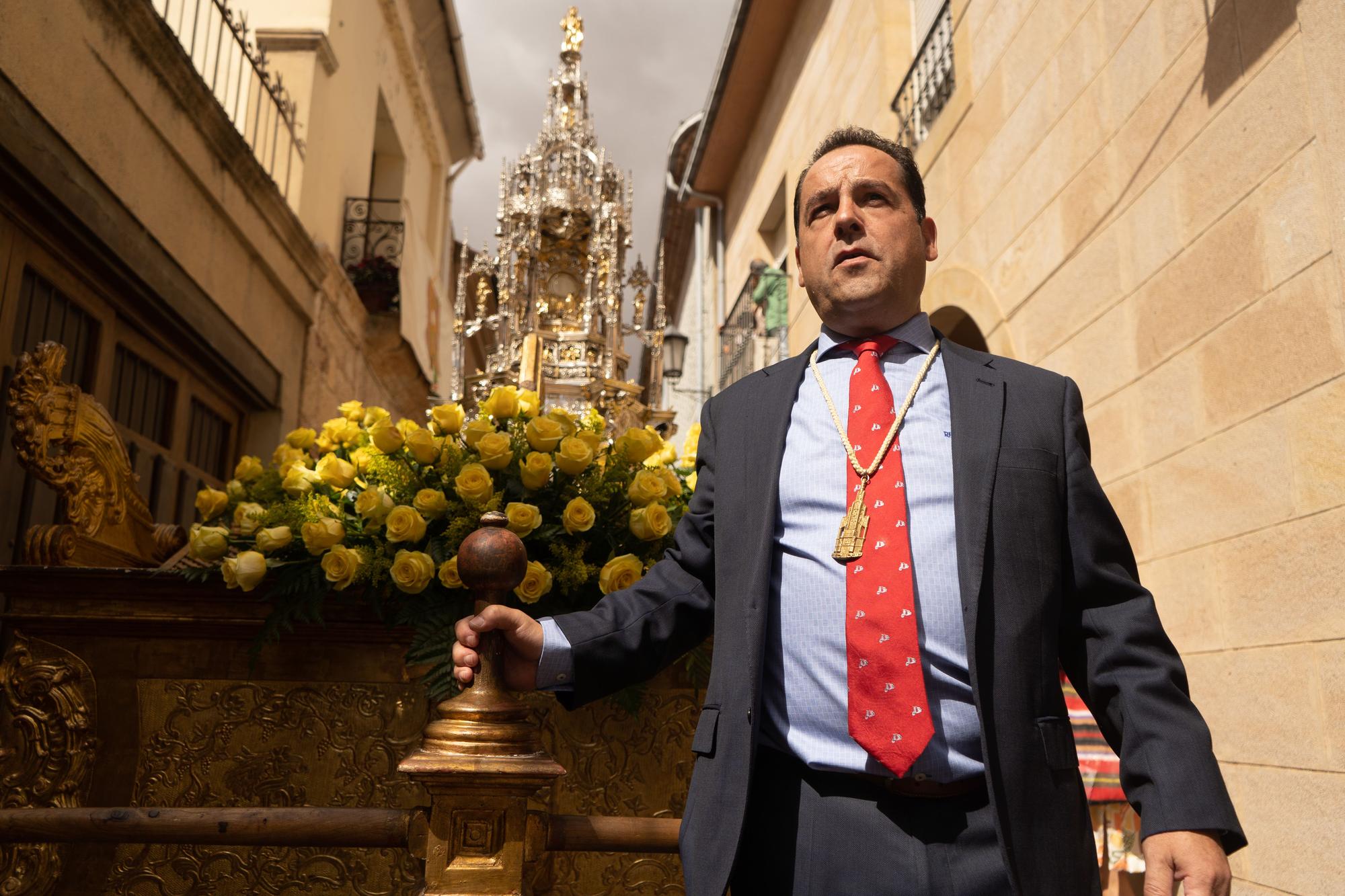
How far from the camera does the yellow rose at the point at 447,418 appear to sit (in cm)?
240

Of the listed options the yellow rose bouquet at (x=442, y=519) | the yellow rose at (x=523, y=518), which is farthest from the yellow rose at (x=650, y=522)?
the yellow rose at (x=523, y=518)

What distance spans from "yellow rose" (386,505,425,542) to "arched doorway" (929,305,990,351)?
4.15 metres

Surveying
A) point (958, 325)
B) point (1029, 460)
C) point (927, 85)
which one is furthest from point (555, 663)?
point (927, 85)

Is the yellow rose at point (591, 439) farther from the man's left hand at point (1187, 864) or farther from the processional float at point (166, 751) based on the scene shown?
the man's left hand at point (1187, 864)

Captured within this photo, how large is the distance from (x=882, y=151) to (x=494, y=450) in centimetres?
105

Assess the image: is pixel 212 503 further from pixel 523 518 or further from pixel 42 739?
pixel 523 518

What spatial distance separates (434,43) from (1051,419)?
12.2 metres

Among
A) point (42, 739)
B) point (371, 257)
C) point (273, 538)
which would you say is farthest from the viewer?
point (371, 257)

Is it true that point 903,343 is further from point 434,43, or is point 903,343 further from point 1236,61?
point 434,43

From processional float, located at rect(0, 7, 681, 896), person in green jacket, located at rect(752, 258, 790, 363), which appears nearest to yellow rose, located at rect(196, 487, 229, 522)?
processional float, located at rect(0, 7, 681, 896)

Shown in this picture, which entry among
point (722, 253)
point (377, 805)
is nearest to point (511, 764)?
point (377, 805)

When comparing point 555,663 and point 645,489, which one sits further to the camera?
point 645,489

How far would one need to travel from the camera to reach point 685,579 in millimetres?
1673

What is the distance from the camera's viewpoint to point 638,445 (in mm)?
2381
